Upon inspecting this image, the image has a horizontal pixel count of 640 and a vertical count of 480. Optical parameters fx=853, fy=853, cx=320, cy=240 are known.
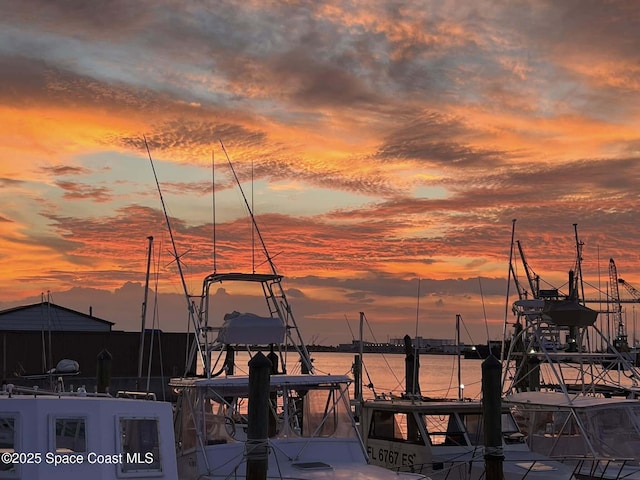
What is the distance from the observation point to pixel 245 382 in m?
16.6

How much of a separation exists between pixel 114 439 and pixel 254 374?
9.61 feet

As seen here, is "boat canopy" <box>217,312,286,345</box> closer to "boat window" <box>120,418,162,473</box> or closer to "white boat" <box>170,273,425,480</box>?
"white boat" <box>170,273,425,480</box>

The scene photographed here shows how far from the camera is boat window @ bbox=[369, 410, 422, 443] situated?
811 inches

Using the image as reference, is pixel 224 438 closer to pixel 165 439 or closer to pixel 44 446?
pixel 165 439

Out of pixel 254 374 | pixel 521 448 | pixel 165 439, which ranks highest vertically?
pixel 254 374

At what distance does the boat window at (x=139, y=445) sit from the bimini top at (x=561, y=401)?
1017 cm

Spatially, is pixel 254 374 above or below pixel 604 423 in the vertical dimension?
above

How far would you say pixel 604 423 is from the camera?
62.1 feet

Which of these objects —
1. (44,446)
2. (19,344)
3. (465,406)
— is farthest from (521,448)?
(19,344)

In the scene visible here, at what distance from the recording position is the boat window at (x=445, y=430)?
2027 centimetres

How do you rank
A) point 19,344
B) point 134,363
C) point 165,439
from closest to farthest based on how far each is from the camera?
point 165,439
point 19,344
point 134,363

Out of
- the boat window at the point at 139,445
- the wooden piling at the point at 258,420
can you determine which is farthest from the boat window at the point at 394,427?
the boat window at the point at 139,445

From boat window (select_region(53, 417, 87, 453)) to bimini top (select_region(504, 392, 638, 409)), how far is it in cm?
1134

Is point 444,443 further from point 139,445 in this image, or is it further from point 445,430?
point 139,445
